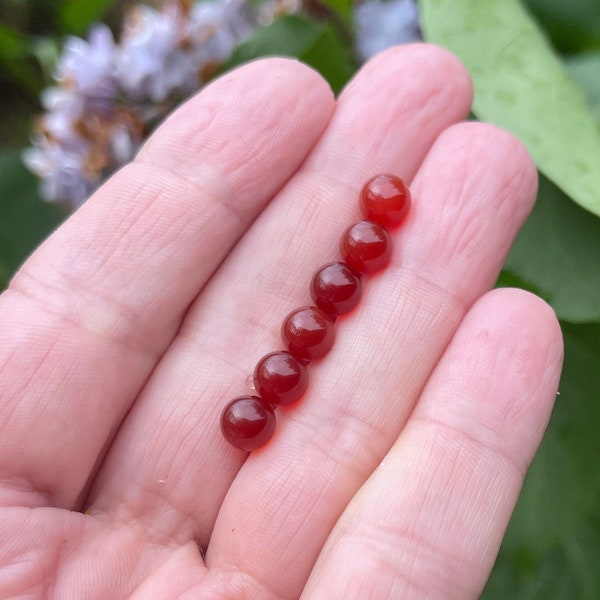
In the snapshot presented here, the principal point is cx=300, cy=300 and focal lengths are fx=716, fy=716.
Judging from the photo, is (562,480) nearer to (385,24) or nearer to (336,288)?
(336,288)

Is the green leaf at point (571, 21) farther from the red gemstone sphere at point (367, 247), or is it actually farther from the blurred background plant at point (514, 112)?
the red gemstone sphere at point (367, 247)

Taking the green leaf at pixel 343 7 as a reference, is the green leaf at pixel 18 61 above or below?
below

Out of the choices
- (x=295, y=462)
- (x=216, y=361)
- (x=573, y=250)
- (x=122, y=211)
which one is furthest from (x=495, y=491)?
(x=122, y=211)

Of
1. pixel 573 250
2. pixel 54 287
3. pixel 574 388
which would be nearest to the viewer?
pixel 54 287

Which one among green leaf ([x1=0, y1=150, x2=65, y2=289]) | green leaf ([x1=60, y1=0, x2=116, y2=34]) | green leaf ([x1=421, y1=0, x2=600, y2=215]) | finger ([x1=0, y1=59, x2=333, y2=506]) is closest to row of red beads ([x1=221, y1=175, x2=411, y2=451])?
finger ([x1=0, y1=59, x2=333, y2=506])

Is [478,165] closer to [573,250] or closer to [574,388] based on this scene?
[573,250]

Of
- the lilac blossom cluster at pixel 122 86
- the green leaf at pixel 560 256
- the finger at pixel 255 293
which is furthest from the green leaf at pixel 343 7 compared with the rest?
the green leaf at pixel 560 256

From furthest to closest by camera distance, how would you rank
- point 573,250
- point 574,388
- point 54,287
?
1. point 574,388
2. point 573,250
3. point 54,287
